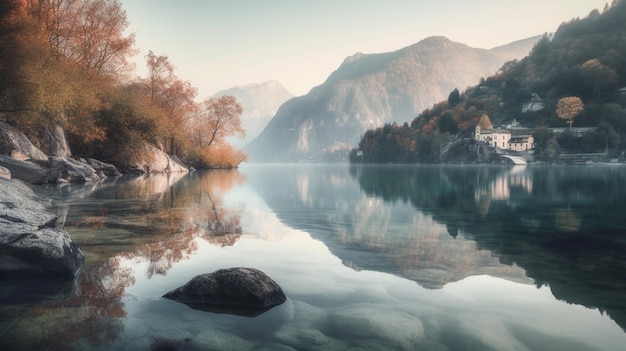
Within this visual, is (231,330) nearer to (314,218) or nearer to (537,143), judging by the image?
(314,218)

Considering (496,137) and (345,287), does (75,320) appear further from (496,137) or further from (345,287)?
(496,137)

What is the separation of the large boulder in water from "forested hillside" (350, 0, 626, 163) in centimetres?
15639

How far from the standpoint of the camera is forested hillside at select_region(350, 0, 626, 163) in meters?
144

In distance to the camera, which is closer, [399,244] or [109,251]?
[109,251]

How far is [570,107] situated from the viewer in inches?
6102

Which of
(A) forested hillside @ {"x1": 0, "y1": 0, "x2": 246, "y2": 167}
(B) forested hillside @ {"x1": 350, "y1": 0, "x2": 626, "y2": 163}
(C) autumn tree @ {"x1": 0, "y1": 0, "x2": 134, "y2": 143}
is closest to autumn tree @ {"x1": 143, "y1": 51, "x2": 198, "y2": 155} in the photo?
(A) forested hillside @ {"x1": 0, "y1": 0, "x2": 246, "y2": 167}

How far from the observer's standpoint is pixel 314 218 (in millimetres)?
18266

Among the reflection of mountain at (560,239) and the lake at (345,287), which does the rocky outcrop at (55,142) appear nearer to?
the lake at (345,287)

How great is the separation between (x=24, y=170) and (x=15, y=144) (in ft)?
13.4

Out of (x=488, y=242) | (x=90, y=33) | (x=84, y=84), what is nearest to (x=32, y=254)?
(x=488, y=242)

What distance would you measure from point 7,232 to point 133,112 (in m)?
42.6

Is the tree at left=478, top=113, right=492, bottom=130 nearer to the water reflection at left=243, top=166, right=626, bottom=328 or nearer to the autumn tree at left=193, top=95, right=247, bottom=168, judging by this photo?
the autumn tree at left=193, top=95, right=247, bottom=168

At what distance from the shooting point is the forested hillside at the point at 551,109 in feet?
474

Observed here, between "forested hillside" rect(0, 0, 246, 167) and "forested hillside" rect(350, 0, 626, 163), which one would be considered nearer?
"forested hillside" rect(0, 0, 246, 167)
